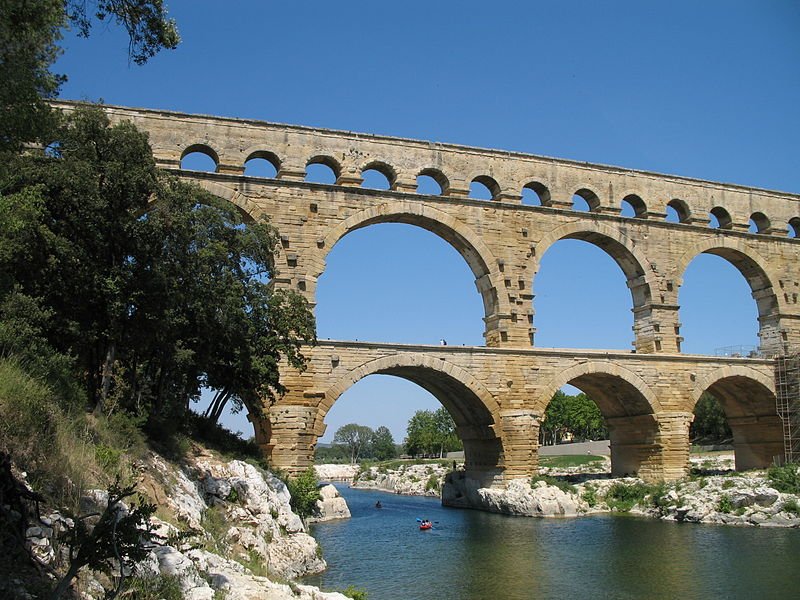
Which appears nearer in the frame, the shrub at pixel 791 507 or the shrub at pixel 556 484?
the shrub at pixel 791 507

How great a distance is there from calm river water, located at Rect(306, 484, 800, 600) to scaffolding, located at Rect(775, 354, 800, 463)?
24.0 feet

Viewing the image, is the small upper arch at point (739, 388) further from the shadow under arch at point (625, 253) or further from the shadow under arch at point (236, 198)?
the shadow under arch at point (236, 198)

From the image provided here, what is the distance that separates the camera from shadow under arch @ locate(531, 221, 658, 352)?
81.1ft

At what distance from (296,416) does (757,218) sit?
19.4 meters

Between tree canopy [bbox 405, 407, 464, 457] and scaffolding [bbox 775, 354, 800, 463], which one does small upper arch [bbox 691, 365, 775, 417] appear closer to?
scaffolding [bbox 775, 354, 800, 463]

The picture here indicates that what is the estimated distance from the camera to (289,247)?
21.5 metres

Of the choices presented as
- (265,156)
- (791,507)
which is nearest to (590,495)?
(791,507)

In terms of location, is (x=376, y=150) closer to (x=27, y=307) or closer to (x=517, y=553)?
(x=517, y=553)

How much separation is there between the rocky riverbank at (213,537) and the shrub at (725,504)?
13001 mm

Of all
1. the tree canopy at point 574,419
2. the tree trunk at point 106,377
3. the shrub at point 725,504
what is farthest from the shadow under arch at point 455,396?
the tree canopy at point 574,419

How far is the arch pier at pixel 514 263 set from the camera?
2122 cm

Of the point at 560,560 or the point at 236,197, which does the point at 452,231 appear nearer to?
the point at 236,197

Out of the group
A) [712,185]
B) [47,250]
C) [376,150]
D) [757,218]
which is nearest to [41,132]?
[47,250]

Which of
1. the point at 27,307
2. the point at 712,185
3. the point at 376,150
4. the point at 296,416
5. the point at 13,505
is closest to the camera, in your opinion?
the point at 13,505
